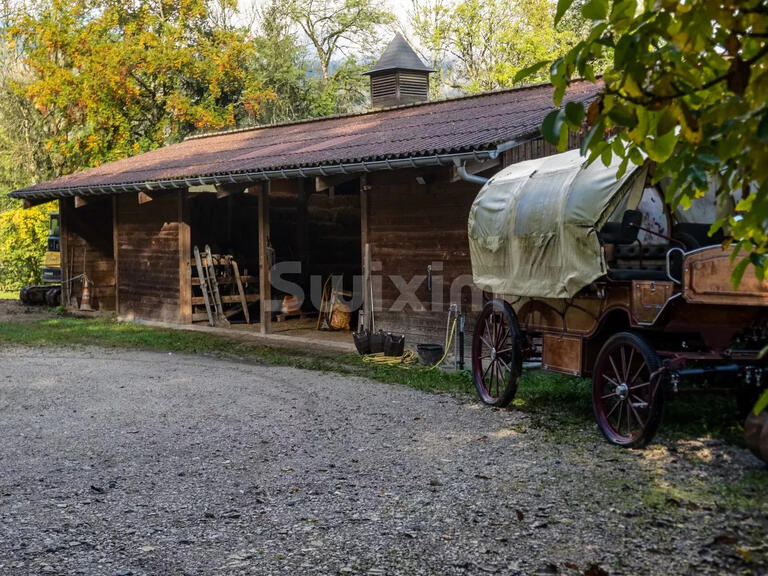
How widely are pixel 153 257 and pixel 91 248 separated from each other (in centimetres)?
392

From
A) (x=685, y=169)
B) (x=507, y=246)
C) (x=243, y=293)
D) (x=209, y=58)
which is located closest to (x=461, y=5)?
(x=209, y=58)

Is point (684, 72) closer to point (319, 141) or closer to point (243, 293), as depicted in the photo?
point (319, 141)

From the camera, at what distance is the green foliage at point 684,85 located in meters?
2.31

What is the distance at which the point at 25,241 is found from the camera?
92.1ft

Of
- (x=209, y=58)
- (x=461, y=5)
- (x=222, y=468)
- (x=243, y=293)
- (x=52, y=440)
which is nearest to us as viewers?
(x=222, y=468)

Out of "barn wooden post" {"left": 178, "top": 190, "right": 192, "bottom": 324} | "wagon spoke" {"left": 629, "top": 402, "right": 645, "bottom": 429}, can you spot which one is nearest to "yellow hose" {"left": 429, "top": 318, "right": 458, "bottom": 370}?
"wagon spoke" {"left": 629, "top": 402, "right": 645, "bottom": 429}

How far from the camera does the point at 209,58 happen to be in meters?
31.0

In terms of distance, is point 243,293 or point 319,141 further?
point 243,293

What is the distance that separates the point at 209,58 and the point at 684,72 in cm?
3028

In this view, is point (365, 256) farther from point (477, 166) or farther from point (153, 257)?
point (153, 257)

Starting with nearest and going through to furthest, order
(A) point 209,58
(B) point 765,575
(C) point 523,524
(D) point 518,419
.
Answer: (B) point 765,575 < (C) point 523,524 < (D) point 518,419 < (A) point 209,58

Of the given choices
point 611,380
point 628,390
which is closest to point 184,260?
point 611,380

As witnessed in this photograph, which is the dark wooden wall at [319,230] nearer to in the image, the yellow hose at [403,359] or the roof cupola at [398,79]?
the roof cupola at [398,79]

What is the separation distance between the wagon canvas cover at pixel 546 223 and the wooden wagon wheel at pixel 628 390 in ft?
2.12
